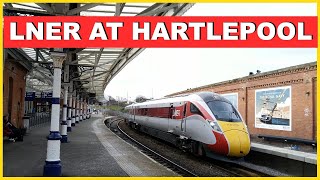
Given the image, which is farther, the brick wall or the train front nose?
the brick wall

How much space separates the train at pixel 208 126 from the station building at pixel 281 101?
7608 mm

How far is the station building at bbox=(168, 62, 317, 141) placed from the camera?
747 inches

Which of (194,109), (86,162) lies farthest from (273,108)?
(86,162)

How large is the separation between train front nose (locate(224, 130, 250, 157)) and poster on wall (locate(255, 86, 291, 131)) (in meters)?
9.32

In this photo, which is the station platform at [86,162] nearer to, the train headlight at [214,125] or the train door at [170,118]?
the train headlight at [214,125]

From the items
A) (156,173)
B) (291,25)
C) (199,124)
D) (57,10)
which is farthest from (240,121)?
(57,10)

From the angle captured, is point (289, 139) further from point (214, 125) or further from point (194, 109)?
point (214, 125)

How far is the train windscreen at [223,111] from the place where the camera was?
42.0 ft

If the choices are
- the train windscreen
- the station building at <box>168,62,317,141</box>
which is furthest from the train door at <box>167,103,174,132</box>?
the station building at <box>168,62,317,141</box>

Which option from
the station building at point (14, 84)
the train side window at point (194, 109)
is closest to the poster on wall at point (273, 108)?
the train side window at point (194, 109)

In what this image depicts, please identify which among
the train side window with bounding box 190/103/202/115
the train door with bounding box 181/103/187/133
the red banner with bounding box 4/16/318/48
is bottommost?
the train door with bounding box 181/103/187/133

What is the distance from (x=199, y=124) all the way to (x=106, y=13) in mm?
5473

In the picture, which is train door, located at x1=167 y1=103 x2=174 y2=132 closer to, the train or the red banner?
the train

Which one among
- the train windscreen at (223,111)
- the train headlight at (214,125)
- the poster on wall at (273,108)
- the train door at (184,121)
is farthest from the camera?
the poster on wall at (273,108)
